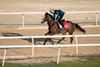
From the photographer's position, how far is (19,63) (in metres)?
9.39

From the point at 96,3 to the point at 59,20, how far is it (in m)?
11.9

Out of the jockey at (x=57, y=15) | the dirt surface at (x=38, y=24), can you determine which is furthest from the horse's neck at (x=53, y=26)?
the dirt surface at (x=38, y=24)

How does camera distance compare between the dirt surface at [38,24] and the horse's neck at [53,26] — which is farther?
the horse's neck at [53,26]

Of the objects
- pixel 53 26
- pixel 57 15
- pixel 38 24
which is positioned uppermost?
pixel 57 15

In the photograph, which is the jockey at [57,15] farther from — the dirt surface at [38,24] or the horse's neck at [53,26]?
the dirt surface at [38,24]

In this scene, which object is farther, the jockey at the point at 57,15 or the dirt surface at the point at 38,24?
the jockey at the point at 57,15

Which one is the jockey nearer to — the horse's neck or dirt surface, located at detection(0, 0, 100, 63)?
the horse's neck

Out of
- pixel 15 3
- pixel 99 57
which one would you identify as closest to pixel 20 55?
pixel 99 57

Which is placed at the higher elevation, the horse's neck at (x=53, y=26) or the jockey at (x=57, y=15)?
the jockey at (x=57, y=15)

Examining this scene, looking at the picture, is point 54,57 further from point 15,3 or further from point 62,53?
point 15,3

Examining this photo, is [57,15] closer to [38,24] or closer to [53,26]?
[53,26]

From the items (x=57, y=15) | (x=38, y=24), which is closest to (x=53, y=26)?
(x=57, y=15)

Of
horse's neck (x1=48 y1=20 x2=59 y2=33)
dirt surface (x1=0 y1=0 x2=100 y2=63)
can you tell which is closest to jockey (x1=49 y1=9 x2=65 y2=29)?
horse's neck (x1=48 y1=20 x2=59 y2=33)

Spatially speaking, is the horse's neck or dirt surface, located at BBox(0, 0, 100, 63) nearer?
dirt surface, located at BBox(0, 0, 100, 63)
